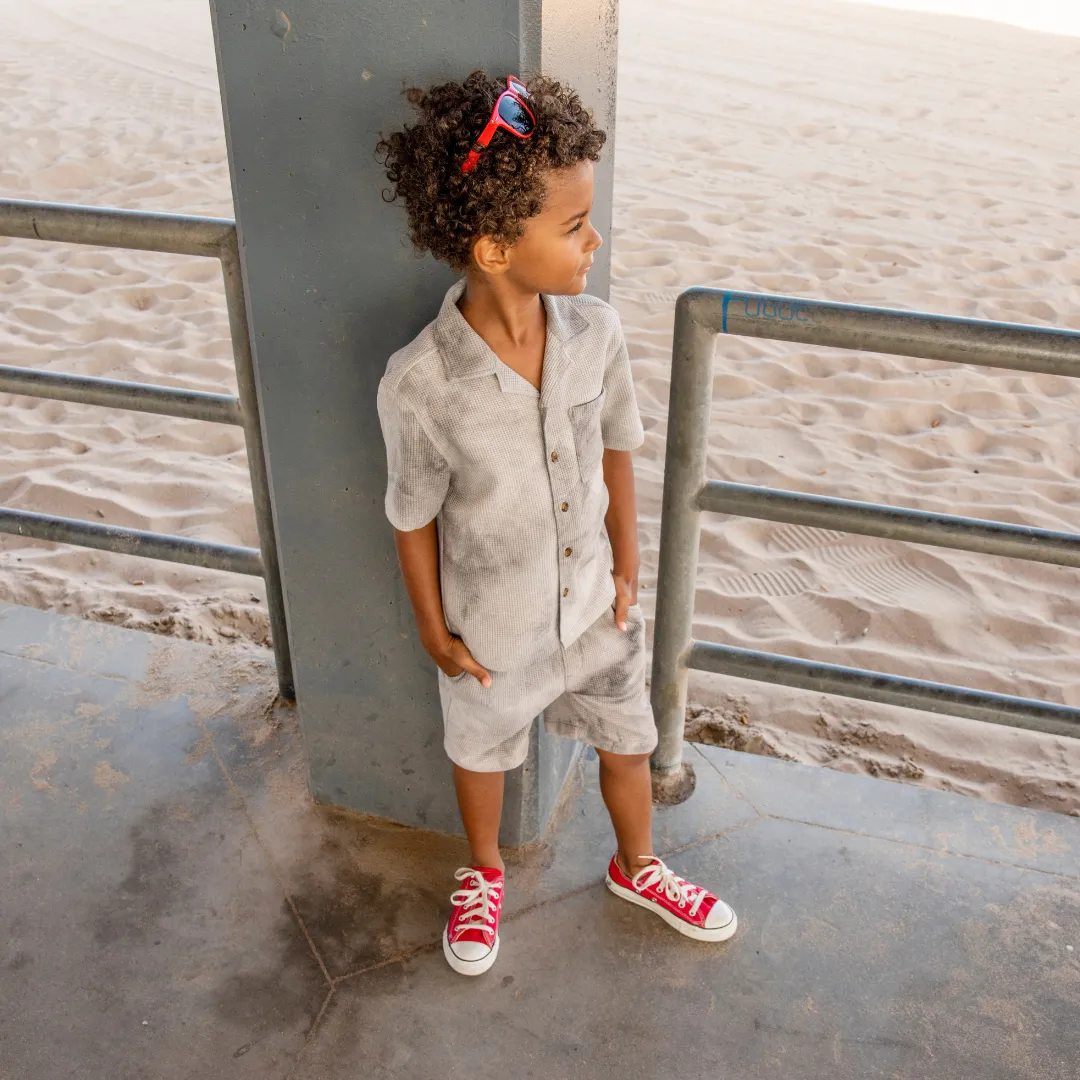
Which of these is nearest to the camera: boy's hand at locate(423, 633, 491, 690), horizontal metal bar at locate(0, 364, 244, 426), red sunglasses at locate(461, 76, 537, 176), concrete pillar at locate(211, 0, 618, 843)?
red sunglasses at locate(461, 76, 537, 176)

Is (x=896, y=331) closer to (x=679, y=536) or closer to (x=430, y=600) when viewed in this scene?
(x=679, y=536)

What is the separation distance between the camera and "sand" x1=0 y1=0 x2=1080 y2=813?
3027mm

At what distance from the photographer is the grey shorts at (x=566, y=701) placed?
1807 mm

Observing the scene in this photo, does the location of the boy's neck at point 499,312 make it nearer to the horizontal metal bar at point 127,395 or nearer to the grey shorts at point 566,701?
the grey shorts at point 566,701

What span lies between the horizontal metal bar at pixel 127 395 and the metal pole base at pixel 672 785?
1047 mm

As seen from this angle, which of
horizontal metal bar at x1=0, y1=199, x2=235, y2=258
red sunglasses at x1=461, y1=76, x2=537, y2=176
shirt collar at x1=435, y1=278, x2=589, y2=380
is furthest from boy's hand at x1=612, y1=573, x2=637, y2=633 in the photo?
horizontal metal bar at x1=0, y1=199, x2=235, y2=258

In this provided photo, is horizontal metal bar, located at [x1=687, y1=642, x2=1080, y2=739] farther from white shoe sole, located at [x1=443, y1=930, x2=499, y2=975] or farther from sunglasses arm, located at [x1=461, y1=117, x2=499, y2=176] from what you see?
sunglasses arm, located at [x1=461, y1=117, x2=499, y2=176]

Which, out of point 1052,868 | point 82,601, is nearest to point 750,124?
point 82,601

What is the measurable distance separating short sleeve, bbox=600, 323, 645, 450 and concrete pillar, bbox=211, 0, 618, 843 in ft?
0.79

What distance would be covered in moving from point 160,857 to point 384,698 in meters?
0.51

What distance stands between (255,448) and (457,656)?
655 mm

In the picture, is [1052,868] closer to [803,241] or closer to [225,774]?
[225,774]

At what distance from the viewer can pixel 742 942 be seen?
6.49ft

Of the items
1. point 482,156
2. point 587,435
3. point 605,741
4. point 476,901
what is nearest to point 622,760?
point 605,741
